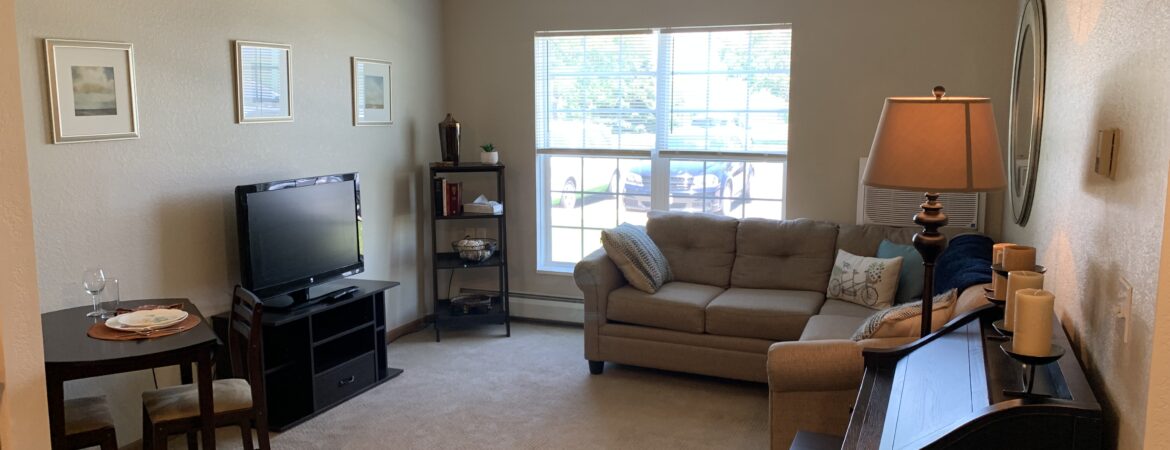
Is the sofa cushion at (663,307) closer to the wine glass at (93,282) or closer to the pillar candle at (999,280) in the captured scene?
the pillar candle at (999,280)

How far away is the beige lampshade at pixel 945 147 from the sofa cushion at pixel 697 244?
246cm

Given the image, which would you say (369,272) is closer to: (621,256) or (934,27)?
(621,256)

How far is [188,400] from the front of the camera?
321 centimetres

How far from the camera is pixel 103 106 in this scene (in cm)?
353

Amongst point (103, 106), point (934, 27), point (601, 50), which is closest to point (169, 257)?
→ point (103, 106)

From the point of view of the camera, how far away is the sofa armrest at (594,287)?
470 centimetres

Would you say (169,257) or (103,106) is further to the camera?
(169,257)

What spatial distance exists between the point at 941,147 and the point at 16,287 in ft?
8.34

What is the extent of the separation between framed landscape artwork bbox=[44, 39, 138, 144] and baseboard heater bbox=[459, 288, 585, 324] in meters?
2.80

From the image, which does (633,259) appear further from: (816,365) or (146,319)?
(146,319)

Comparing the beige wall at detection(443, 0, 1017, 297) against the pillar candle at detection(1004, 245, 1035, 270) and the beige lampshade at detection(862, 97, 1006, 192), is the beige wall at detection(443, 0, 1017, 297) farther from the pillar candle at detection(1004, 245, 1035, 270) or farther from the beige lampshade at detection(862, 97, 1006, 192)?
the pillar candle at detection(1004, 245, 1035, 270)

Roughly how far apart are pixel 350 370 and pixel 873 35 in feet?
11.2

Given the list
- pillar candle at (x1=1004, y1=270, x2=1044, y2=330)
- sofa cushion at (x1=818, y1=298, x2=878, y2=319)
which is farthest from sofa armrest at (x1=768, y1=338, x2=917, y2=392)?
sofa cushion at (x1=818, y1=298, x2=878, y2=319)

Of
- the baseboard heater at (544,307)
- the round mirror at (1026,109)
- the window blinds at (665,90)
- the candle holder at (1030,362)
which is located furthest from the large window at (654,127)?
the candle holder at (1030,362)
